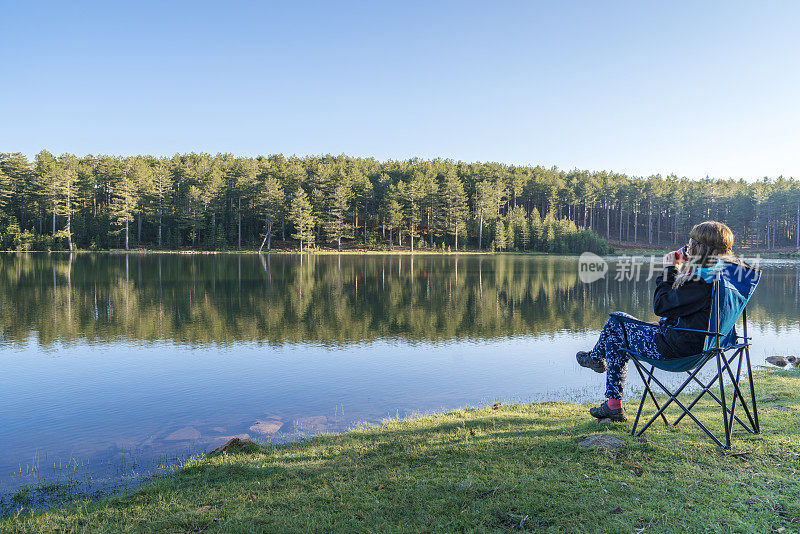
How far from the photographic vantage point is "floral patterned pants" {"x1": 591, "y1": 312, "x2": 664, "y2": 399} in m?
5.16

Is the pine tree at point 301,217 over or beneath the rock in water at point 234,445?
over

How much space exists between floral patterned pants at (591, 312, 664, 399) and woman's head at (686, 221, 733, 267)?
2.75 feet

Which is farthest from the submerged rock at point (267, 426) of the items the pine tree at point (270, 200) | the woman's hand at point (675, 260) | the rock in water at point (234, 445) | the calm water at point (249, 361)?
the pine tree at point (270, 200)

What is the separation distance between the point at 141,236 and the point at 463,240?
55.1 metres

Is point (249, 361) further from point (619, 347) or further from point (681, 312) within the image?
point (681, 312)

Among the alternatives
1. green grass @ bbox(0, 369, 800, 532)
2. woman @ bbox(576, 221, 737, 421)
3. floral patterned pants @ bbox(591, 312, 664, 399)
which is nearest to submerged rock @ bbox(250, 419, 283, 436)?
green grass @ bbox(0, 369, 800, 532)

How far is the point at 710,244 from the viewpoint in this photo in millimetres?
4895

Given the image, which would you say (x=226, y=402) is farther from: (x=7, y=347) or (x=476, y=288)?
(x=476, y=288)

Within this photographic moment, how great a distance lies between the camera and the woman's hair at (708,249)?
190 inches

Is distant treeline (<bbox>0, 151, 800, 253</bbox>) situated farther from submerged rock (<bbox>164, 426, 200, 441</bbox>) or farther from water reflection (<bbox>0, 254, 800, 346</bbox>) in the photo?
submerged rock (<bbox>164, 426, 200, 441</bbox>)

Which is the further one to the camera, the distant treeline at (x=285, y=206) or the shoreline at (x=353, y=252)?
the distant treeline at (x=285, y=206)

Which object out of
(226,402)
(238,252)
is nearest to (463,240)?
(238,252)

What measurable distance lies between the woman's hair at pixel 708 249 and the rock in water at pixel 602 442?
171cm

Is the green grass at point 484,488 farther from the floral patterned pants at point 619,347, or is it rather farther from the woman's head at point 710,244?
the woman's head at point 710,244
